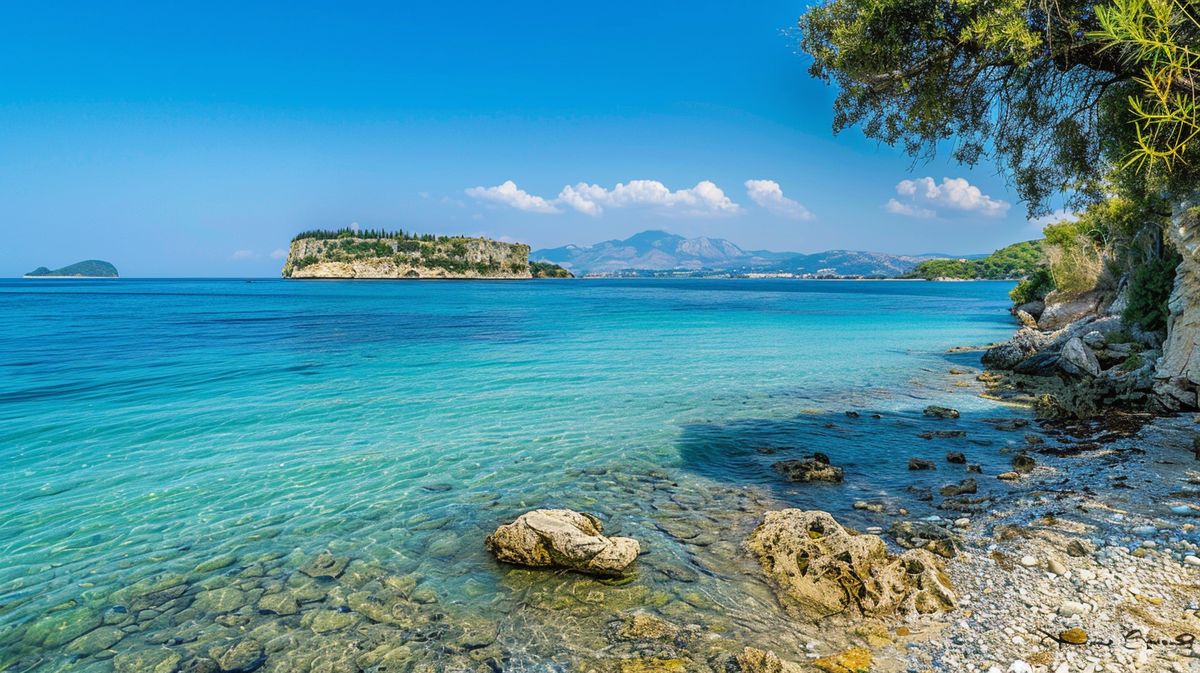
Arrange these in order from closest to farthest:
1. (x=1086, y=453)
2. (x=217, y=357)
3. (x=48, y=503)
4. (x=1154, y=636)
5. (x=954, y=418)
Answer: (x=1154, y=636) → (x=48, y=503) → (x=1086, y=453) → (x=954, y=418) → (x=217, y=357)

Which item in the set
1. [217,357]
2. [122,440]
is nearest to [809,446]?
[122,440]

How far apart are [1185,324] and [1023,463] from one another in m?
8.85

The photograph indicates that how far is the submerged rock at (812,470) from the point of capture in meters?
11.6

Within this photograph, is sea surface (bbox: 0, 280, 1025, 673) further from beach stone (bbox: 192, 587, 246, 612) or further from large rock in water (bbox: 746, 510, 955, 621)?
large rock in water (bbox: 746, 510, 955, 621)

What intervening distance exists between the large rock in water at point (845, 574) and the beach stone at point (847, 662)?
744 mm

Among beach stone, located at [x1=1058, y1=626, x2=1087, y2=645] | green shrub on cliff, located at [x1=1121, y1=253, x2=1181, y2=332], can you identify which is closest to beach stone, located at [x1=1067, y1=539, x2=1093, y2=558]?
beach stone, located at [x1=1058, y1=626, x2=1087, y2=645]

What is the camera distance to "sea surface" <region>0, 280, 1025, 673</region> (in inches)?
267

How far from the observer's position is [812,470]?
11.8 m

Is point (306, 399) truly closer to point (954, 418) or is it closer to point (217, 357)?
point (217, 357)

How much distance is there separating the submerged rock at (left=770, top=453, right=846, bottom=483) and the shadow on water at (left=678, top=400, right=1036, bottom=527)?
0.51 ft

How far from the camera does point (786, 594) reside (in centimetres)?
744

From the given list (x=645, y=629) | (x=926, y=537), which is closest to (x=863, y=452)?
(x=926, y=537)

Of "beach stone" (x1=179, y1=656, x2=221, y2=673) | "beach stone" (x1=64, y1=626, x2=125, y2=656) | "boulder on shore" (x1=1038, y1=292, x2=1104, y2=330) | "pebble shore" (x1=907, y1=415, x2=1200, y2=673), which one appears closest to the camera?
"pebble shore" (x1=907, y1=415, x2=1200, y2=673)

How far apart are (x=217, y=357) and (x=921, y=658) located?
31.9m
